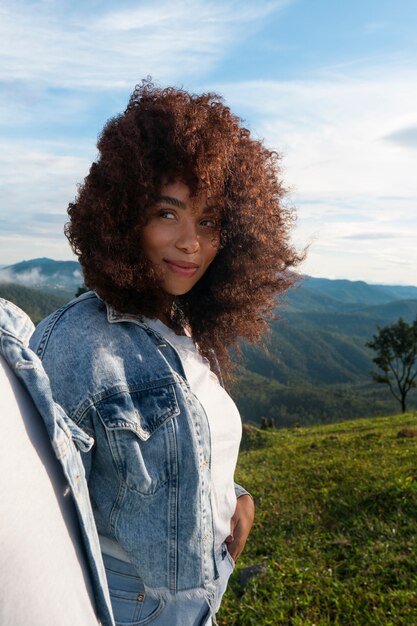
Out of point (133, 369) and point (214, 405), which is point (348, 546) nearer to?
point (214, 405)

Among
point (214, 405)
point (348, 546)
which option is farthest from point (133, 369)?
point (348, 546)

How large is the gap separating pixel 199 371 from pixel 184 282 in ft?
1.34

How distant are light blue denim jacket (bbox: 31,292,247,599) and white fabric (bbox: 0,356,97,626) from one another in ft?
2.55

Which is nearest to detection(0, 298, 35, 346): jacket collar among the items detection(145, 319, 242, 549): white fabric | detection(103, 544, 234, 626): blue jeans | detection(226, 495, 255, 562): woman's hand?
detection(145, 319, 242, 549): white fabric

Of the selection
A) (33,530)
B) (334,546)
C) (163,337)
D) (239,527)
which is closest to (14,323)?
(33,530)

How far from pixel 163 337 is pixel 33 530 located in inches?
54.0

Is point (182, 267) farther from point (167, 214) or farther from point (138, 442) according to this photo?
point (138, 442)

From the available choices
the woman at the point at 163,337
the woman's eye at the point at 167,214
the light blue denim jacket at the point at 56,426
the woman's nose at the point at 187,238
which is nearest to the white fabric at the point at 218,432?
the woman at the point at 163,337

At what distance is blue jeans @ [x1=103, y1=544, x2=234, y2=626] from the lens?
193 cm

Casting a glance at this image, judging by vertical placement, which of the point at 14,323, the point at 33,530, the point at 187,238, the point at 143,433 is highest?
the point at 187,238

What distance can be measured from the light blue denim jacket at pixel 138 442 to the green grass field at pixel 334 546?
127 inches

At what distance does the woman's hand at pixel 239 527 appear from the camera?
93.7 inches

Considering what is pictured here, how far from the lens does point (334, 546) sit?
5.98 metres

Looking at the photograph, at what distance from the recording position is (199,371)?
7.89 ft
